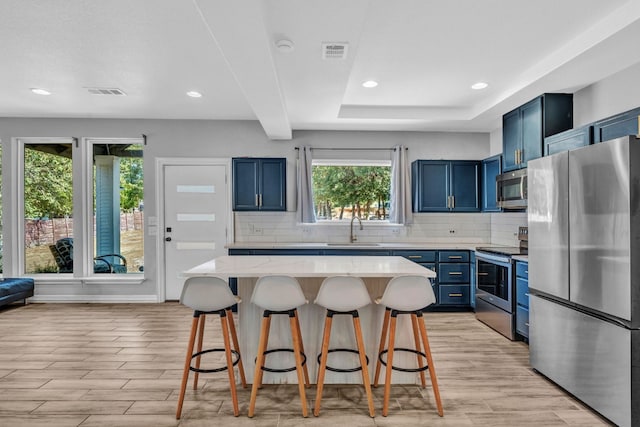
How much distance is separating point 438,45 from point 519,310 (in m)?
2.64

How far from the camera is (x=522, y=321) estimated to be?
364 centimetres

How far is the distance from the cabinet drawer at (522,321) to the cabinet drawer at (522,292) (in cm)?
6

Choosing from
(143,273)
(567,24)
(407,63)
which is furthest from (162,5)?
(143,273)

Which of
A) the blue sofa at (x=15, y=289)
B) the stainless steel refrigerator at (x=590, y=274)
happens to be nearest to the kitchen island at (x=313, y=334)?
the stainless steel refrigerator at (x=590, y=274)

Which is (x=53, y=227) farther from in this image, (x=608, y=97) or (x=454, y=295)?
(x=608, y=97)

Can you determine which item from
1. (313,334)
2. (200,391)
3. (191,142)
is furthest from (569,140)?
(191,142)

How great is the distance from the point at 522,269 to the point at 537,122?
59.0 inches

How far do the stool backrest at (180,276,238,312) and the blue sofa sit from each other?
390 centimetres

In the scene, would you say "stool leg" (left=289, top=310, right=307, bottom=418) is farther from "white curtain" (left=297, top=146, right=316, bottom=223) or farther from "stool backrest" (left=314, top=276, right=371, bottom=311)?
"white curtain" (left=297, top=146, right=316, bottom=223)

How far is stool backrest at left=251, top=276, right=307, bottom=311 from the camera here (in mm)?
2422

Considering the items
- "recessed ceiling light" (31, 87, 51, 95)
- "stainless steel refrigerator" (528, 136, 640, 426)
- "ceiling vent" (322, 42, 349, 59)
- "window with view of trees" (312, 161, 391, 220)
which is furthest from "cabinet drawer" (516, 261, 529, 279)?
"recessed ceiling light" (31, 87, 51, 95)

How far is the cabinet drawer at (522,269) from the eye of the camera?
3.62 meters

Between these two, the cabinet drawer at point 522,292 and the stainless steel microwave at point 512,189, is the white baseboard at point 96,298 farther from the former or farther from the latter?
the stainless steel microwave at point 512,189

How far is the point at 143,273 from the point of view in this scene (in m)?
5.44
